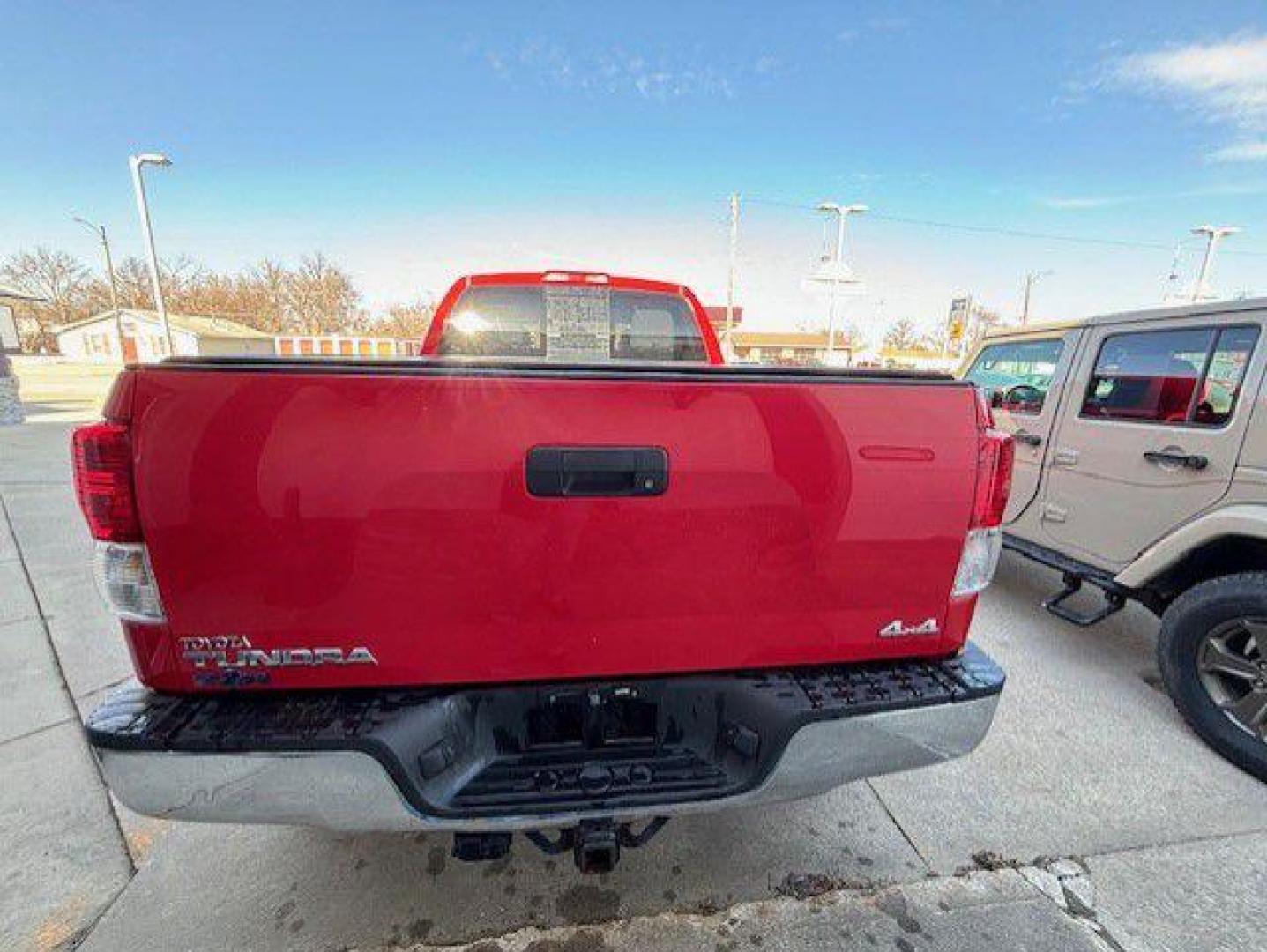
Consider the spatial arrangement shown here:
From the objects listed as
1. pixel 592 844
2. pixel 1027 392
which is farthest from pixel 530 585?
pixel 1027 392

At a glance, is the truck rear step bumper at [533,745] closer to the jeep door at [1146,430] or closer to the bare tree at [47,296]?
the jeep door at [1146,430]

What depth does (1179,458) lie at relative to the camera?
3.10 m

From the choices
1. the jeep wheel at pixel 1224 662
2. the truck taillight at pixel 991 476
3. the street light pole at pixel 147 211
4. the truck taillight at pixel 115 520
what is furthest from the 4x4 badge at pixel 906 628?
the street light pole at pixel 147 211

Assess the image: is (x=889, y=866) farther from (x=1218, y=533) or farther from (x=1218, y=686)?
(x=1218, y=533)

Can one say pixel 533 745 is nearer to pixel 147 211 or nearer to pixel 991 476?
pixel 991 476

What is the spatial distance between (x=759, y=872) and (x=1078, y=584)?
3196 millimetres

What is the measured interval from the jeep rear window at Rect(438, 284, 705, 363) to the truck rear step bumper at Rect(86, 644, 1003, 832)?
8.14ft

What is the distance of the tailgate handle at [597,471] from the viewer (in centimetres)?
142

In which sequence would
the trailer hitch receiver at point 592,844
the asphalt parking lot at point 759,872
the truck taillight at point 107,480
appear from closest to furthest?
the truck taillight at point 107,480, the trailer hitch receiver at point 592,844, the asphalt parking lot at point 759,872

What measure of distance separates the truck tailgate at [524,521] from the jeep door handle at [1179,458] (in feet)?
7.90

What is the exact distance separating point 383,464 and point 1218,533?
3.73 m

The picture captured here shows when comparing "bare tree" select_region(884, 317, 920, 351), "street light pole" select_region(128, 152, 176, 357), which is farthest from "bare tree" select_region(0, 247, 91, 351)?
"bare tree" select_region(884, 317, 920, 351)

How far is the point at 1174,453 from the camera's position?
3.14 metres

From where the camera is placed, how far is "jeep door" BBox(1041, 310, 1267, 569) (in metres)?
2.96
